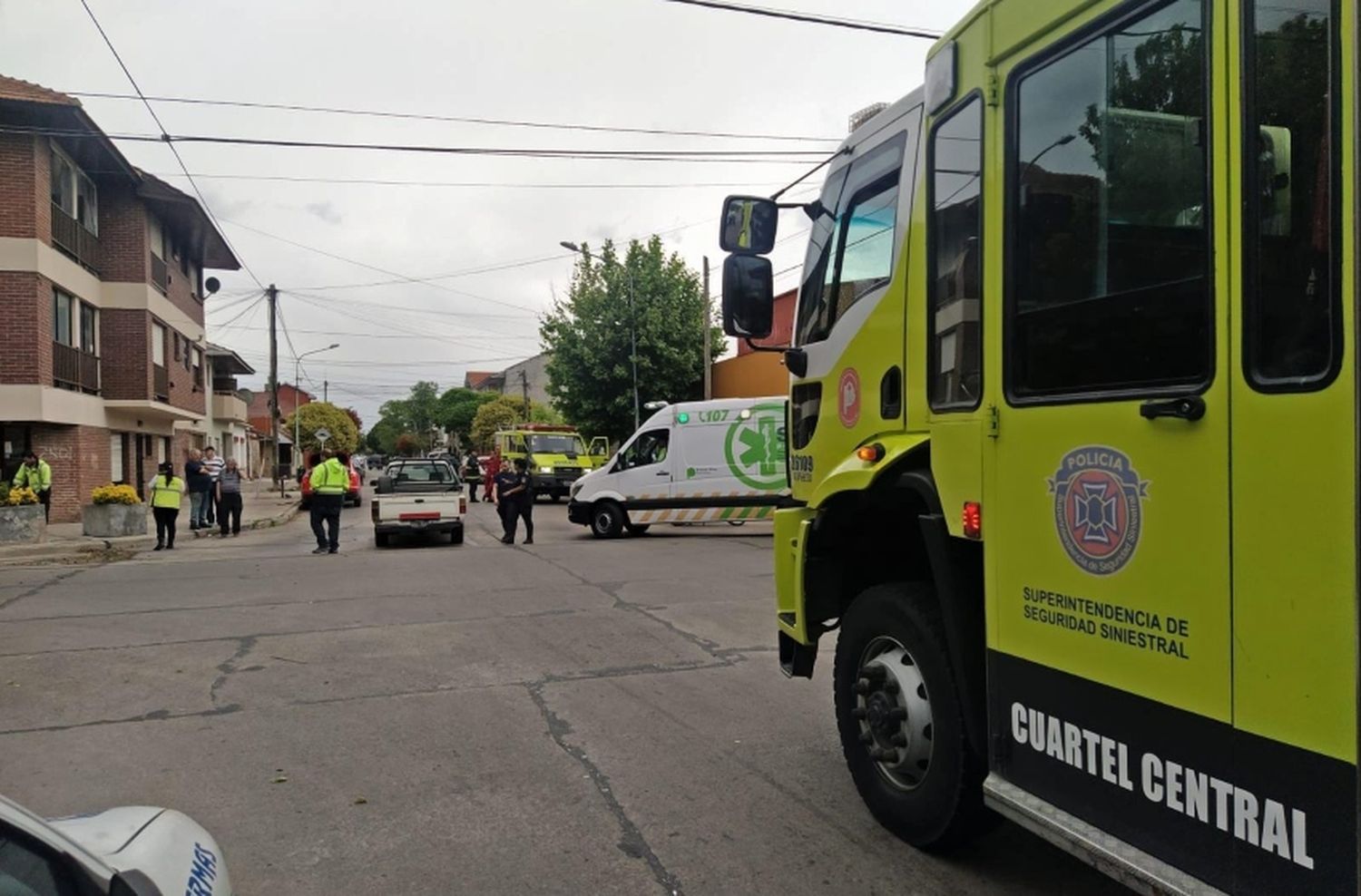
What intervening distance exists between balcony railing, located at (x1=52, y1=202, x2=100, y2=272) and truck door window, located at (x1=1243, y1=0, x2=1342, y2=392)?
2422 centimetres

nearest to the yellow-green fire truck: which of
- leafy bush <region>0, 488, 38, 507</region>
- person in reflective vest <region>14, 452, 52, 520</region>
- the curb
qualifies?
the curb

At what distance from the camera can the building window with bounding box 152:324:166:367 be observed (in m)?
25.0

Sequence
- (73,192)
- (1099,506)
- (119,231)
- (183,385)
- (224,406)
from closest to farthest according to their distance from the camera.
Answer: (1099,506)
(73,192)
(119,231)
(183,385)
(224,406)

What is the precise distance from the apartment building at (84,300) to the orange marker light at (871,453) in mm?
16097

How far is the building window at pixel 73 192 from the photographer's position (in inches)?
826

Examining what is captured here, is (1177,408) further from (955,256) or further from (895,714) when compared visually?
(895,714)

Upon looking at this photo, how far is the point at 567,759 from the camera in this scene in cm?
483

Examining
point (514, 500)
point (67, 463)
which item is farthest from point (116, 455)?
point (514, 500)

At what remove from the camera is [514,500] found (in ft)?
54.3

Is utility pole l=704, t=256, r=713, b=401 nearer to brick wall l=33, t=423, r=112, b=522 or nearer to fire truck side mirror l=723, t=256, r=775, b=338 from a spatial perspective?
brick wall l=33, t=423, r=112, b=522

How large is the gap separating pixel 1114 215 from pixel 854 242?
1.86 metres

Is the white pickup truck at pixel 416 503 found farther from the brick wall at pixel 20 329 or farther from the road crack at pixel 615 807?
the road crack at pixel 615 807

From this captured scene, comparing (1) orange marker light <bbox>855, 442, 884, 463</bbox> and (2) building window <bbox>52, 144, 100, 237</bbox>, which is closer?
(1) orange marker light <bbox>855, 442, 884, 463</bbox>

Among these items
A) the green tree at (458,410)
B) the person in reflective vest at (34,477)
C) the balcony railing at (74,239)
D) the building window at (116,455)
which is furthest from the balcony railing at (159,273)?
the green tree at (458,410)
